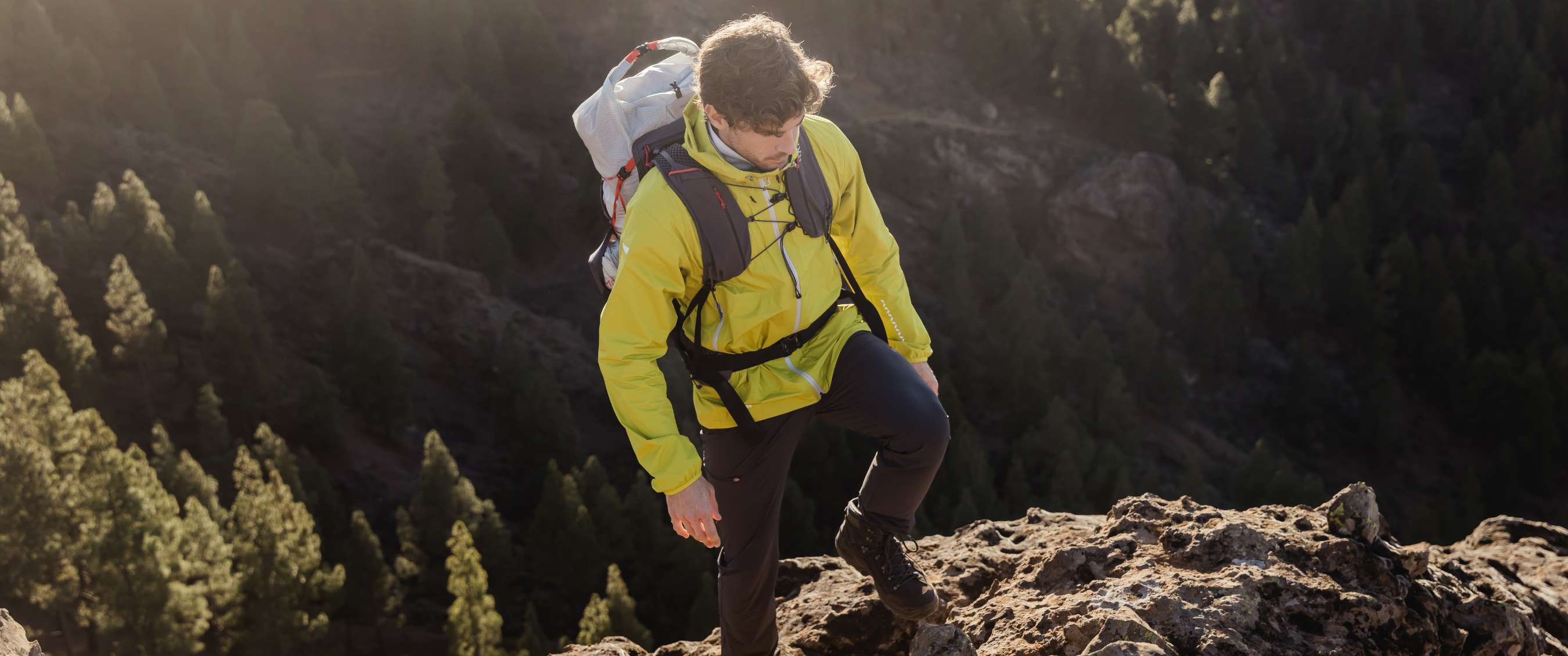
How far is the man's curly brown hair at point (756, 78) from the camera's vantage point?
4.78m

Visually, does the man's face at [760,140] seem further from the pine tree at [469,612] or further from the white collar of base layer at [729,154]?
the pine tree at [469,612]

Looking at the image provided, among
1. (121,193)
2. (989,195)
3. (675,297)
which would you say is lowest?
(989,195)

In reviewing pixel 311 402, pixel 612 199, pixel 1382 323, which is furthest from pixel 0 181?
pixel 1382 323

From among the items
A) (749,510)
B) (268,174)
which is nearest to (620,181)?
(749,510)

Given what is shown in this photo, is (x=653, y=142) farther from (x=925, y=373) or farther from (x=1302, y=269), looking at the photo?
(x=1302, y=269)

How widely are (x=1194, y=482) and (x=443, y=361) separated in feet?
90.2

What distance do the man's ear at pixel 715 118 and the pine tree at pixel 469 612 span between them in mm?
23041

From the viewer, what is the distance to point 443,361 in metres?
46.5

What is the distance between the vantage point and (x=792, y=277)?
5.38 meters

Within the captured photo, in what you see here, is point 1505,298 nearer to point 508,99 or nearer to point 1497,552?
point 508,99

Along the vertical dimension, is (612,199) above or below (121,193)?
below

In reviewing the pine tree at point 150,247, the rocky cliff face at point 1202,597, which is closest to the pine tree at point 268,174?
the pine tree at point 150,247

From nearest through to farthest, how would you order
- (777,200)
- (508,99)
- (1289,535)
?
(777,200) < (1289,535) < (508,99)

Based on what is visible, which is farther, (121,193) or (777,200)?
(121,193)
